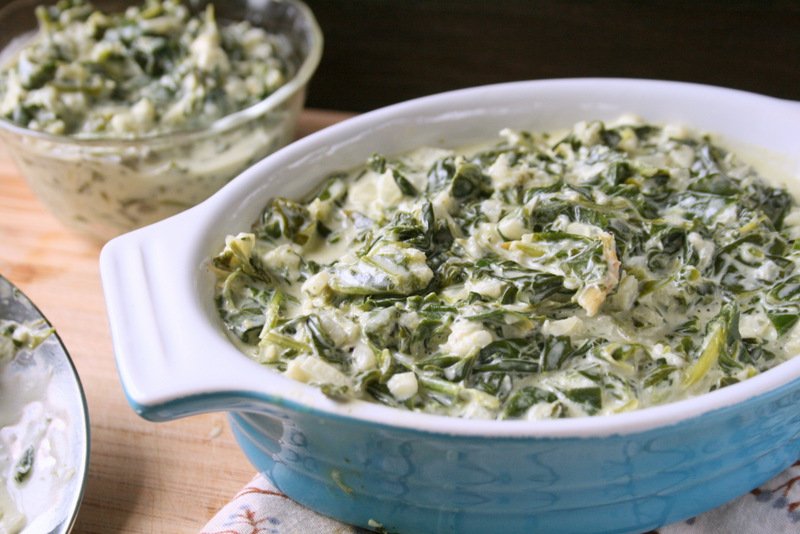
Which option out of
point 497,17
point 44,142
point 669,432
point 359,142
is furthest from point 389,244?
point 497,17

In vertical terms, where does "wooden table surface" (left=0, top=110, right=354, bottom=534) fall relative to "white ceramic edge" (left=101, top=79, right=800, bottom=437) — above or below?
below

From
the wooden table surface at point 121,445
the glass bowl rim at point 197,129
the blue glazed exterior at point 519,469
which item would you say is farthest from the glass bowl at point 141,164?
the blue glazed exterior at point 519,469

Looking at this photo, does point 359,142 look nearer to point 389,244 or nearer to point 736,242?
point 389,244

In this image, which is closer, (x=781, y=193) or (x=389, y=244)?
(x=389, y=244)

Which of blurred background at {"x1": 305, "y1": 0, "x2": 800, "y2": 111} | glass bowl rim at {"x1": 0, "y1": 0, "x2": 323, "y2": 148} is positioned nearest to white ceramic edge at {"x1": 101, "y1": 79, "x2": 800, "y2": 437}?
glass bowl rim at {"x1": 0, "y1": 0, "x2": 323, "y2": 148}

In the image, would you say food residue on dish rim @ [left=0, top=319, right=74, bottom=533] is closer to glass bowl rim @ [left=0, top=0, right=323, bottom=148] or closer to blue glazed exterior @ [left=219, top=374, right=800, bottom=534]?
blue glazed exterior @ [left=219, top=374, right=800, bottom=534]

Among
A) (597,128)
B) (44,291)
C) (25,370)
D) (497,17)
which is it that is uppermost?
(597,128)

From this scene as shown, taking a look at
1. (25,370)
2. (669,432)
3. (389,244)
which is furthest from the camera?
(25,370)
